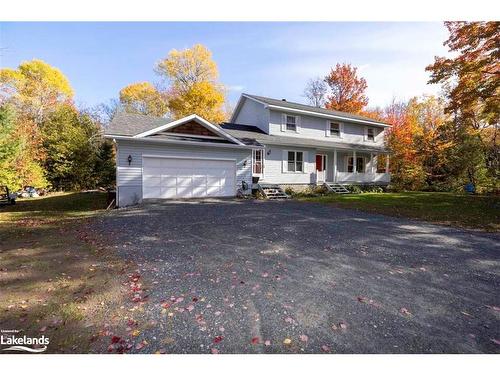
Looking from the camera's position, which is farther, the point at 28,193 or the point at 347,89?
the point at 347,89

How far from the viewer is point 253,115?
67.2 feet

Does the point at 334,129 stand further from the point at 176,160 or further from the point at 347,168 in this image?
the point at 176,160

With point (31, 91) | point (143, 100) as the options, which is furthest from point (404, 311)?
point (143, 100)

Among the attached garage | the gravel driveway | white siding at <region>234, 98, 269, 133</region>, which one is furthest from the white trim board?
the gravel driveway

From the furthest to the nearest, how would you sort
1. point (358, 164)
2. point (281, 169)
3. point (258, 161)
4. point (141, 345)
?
point (358, 164)
point (281, 169)
point (258, 161)
point (141, 345)

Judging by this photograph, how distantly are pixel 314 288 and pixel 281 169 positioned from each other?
14303mm

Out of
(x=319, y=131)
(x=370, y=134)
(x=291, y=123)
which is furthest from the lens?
(x=370, y=134)

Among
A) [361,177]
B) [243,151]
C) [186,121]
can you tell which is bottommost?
[361,177]

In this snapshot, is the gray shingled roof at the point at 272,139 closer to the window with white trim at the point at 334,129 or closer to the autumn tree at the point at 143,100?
the window with white trim at the point at 334,129

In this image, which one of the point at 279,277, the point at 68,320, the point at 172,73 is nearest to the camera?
the point at 68,320
